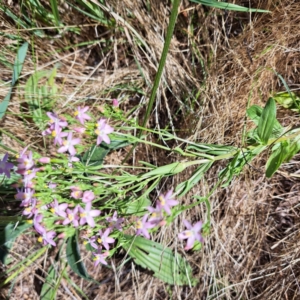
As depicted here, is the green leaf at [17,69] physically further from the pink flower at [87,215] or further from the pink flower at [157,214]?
the pink flower at [157,214]

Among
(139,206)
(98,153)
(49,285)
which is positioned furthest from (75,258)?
(139,206)

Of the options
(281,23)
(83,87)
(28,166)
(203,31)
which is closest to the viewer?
(28,166)

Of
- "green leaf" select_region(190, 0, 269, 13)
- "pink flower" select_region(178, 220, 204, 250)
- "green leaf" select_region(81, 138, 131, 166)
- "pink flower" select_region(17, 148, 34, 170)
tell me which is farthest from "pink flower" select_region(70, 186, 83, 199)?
"green leaf" select_region(190, 0, 269, 13)

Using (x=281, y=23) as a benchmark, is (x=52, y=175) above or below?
below

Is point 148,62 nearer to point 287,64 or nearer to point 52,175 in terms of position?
point 287,64

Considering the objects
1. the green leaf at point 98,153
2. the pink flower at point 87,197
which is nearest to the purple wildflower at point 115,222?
the pink flower at point 87,197

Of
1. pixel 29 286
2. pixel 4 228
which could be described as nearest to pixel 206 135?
pixel 4 228
